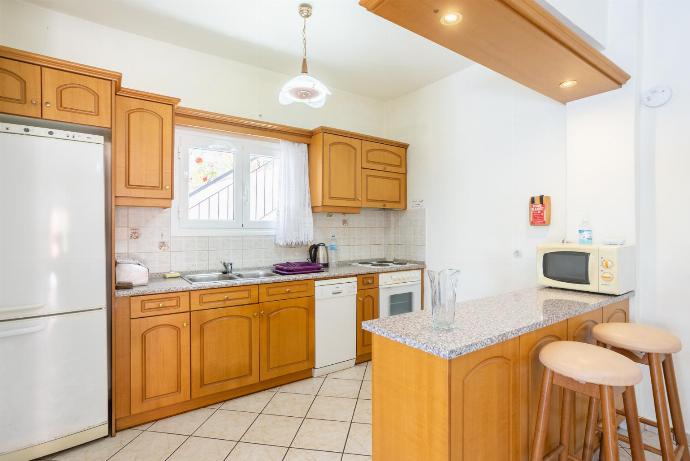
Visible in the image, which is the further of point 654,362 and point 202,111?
point 202,111

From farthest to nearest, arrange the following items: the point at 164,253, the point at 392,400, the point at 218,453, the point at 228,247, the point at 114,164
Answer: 1. the point at 228,247
2. the point at 164,253
3. the point at 114,164
4. the point at 218,453
5. the point at 392,400

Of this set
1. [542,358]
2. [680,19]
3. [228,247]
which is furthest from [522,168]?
[228,247]

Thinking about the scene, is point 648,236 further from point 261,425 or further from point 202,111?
point 202,111

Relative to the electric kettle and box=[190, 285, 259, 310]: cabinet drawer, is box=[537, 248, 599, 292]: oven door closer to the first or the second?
the electric kettle

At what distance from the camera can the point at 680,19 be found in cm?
203

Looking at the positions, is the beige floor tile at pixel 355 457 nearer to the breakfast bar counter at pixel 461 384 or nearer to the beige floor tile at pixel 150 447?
the breakfast bar counter at pixel 461 384

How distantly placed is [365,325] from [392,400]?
0.96 ft

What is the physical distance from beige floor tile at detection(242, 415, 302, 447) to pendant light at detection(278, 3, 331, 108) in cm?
199

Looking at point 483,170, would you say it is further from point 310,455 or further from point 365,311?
point 310,455

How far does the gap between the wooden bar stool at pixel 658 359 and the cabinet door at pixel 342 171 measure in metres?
2.20

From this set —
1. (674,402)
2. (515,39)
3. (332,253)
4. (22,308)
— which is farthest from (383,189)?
(22,308)

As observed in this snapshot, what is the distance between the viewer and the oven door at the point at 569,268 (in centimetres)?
202

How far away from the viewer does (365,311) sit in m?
3.17

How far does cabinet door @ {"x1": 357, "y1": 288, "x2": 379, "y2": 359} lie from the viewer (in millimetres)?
3131
